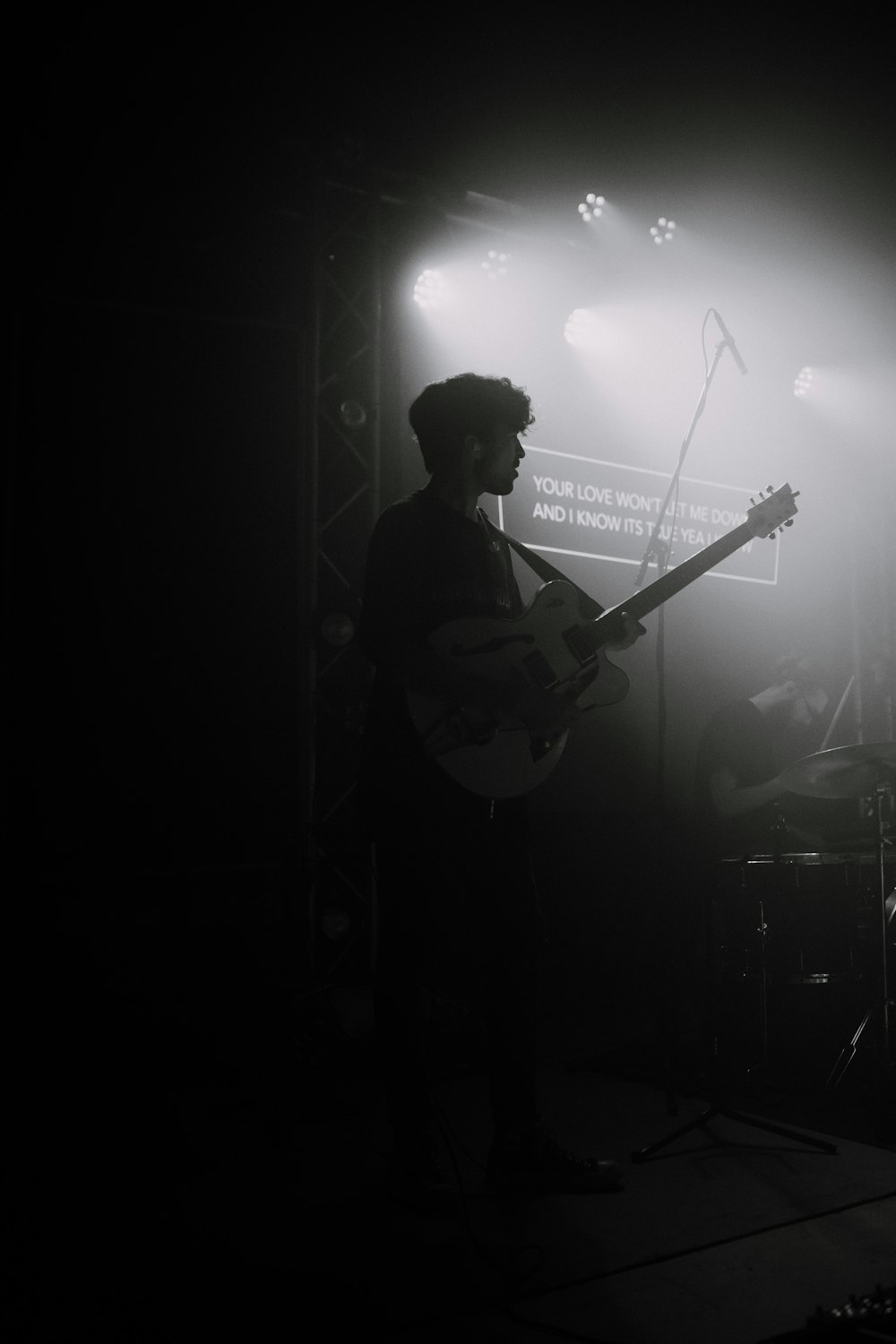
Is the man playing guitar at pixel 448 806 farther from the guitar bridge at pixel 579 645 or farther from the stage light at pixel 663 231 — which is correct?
the stage light at pixel 663 231

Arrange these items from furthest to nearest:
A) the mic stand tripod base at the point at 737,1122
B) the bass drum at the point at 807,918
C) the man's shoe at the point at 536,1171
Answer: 1. the bass drum at the point at 807,918
2. the mic stand tripod base at the point at 737,1122
3. the man's shoe at the point at 536,1171

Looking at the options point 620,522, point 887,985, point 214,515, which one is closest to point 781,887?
point 887,985

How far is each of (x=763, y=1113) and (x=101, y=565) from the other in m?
3.28

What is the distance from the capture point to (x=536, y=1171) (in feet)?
7.82

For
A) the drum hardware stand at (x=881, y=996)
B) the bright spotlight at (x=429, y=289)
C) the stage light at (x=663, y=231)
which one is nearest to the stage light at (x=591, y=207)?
the stage light at (x=663, y=231)

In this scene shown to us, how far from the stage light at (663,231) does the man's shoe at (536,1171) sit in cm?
477

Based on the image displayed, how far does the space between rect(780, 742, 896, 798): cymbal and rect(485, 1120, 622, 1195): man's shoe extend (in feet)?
4.70

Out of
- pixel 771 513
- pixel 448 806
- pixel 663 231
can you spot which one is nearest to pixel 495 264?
pixel 663 231

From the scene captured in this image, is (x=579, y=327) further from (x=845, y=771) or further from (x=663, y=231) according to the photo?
(x=845, y=771)

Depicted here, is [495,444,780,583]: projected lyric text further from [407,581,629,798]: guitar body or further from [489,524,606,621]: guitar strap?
[407,581,629,798]: guitar body

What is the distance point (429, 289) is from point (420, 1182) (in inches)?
164

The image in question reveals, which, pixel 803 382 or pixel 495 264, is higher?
pixel 495 264

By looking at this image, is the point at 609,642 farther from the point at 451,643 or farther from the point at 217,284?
the point at 217,284

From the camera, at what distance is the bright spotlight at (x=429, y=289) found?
4969 millimetres
